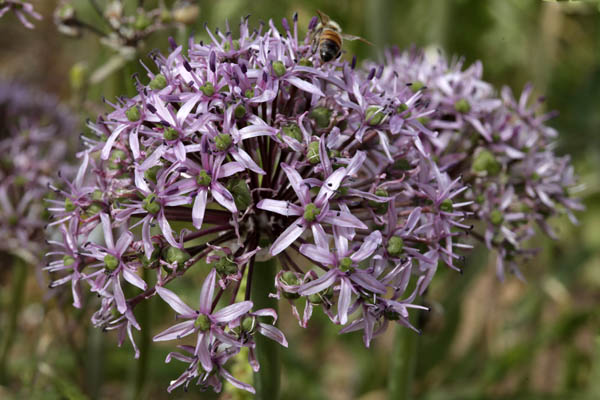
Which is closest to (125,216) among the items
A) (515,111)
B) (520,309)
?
(515,111)

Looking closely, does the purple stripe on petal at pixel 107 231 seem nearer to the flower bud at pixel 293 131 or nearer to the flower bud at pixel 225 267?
the flower bud at pixel 225 267

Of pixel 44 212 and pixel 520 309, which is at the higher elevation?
pixel 44 212

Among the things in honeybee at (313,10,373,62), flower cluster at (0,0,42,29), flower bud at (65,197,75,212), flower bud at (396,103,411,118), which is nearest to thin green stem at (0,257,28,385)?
flower cluster at (0,0,42,29)

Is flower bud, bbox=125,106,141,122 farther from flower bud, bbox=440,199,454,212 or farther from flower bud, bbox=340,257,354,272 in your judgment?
flower bud, bbox=440,199,454,212

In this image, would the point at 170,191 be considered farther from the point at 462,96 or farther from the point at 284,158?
the point at 462,96

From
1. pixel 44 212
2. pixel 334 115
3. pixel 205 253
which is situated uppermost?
pixel 334 115

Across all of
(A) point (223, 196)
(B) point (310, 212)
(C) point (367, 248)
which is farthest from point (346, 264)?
(A) point (223, 196)

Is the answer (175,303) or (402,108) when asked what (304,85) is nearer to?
(402,108)
